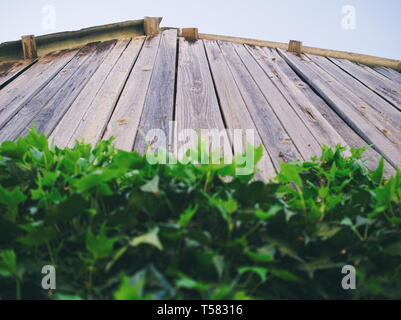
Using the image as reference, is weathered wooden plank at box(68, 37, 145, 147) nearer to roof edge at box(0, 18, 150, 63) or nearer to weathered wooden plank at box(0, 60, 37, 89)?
roof edge at box(0, 18, 150, 63)

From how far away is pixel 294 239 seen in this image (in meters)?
0.92

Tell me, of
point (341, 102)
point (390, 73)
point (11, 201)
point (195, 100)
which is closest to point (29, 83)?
point (195, 100)

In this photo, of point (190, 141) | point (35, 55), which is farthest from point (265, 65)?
point (35, 55)

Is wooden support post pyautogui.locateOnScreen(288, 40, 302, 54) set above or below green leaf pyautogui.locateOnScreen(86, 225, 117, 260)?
above

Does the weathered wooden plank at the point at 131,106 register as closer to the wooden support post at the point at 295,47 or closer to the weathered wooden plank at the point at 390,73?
the wooden support post at the point at 295,47

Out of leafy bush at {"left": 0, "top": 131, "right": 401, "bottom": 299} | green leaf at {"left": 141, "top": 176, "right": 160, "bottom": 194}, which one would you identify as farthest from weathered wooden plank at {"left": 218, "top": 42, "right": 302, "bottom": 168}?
green leaf at {"left": 141, "top": 176, "right": 160, "bottom": 194}

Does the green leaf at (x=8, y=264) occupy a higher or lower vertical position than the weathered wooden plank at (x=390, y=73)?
lower

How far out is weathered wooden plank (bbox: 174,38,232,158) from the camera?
190 centimetres

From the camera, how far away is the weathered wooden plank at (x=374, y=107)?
215 cm

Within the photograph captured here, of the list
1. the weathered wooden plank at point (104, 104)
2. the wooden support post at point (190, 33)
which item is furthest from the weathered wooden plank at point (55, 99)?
the wooden support post at point (190, 33)

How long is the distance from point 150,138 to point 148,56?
137 cm

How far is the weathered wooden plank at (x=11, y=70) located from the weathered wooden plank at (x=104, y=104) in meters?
0.72

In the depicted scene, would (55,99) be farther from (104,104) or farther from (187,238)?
(187,238)

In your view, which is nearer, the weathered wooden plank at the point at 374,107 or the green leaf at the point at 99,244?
the green leaf at the point at 99,244
